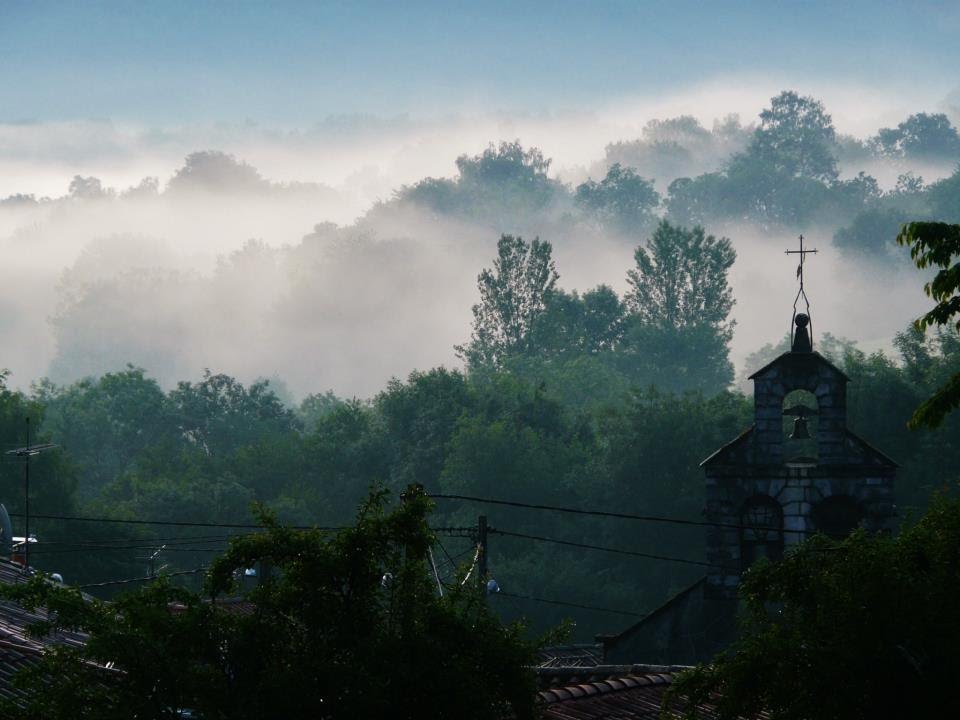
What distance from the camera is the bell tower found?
2767cm

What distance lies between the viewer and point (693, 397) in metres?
77.4

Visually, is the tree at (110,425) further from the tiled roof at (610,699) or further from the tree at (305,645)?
the tree at (305,645)

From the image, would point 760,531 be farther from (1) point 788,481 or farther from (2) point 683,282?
(2) point 683,282

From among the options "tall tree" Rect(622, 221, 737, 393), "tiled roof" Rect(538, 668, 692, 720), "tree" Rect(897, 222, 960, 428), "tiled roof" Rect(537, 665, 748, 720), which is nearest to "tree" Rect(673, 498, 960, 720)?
"tree" Rect(897, 222, 960, 428)

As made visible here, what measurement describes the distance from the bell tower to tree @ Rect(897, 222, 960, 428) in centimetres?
1001

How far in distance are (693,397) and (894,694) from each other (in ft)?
199

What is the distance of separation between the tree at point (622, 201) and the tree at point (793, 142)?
13347mm

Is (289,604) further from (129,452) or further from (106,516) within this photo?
(129,452)

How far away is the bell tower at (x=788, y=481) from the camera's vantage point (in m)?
27.7

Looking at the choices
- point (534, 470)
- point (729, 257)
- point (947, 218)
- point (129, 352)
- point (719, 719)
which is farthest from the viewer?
point (129, 352)

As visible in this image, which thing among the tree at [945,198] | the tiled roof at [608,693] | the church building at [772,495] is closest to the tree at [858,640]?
the tiled roof at [608,693]

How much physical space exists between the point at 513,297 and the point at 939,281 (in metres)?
99.7

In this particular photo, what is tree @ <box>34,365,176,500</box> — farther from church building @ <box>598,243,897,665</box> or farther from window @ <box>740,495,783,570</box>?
window @ <box>740,495,783,570</box>

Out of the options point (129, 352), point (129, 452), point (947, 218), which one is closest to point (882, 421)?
point (129, 452)
